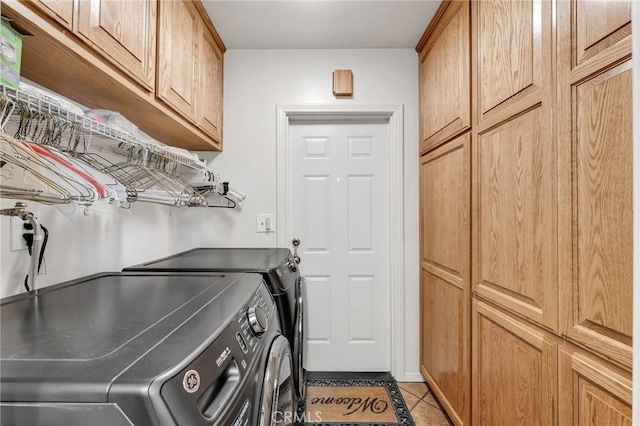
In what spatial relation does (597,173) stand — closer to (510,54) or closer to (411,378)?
(510,54)

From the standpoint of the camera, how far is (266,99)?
225 cm

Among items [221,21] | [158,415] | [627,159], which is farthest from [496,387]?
[221,21]

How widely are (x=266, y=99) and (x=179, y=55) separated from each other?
2.66 feet

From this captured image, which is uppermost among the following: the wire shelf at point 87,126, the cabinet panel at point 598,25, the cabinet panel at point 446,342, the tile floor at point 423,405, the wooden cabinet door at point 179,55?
the wooden cabinet door at point 179,55

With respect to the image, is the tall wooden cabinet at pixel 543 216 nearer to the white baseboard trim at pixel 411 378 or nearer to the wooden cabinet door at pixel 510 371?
the wooden cabinet door at pixel 510 371

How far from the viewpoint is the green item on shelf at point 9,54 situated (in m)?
0.68

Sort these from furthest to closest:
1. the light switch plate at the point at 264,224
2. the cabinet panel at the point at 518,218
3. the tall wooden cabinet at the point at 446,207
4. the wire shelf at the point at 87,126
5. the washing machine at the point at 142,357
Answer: the light switch plate at the point at 264,224, the tall wooden cabinet at the point at 446,207, the cabinet panel at the point at 518,218, the wire shelf at the point at 87,126, the washing machine at the point at 142,357

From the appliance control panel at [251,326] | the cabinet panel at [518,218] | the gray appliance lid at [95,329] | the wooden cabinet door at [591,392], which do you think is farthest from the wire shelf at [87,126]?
the wooden cabinet door at [591,392]

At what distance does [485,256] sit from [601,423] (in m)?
0.67

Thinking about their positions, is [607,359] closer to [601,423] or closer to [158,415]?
[601,423]

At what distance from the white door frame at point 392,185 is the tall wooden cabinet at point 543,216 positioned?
1.67 feet

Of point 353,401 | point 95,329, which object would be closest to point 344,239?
point 353,401

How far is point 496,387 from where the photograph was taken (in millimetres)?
1302

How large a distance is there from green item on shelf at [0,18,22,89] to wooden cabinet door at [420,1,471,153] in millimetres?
1617
